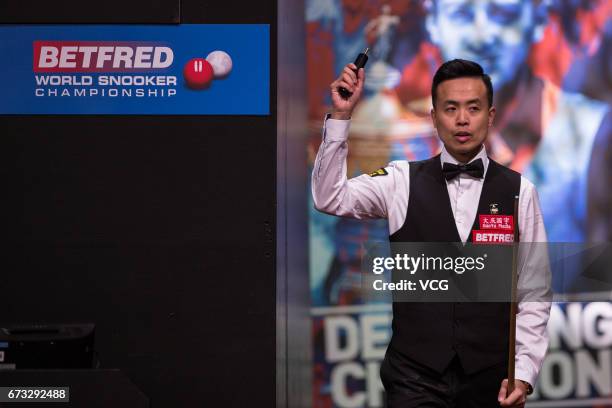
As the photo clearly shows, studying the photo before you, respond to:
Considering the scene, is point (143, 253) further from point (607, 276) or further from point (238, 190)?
point (607, 276)

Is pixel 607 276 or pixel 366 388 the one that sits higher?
pixel 607 276

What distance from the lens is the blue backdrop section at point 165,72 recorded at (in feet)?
11.9

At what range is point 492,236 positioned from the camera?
2621 mm

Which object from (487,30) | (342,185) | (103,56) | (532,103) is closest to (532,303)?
(342,185)

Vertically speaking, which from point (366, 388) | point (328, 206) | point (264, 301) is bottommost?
point (366, 388)

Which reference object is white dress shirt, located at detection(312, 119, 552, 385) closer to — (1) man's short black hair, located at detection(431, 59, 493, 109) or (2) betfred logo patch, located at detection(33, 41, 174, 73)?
(1) man's short black hair, located at detection(431, 59, 493, 109)

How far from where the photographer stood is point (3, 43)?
364cm

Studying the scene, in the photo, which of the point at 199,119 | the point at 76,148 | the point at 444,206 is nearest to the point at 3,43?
the point at 76,148

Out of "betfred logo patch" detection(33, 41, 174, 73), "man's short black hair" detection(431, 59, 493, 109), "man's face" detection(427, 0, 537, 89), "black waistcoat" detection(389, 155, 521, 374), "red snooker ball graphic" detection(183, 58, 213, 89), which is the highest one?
"man's face" detection(427, 0, 537, 89)

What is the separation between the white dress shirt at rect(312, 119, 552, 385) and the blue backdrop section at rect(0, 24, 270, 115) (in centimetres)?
109

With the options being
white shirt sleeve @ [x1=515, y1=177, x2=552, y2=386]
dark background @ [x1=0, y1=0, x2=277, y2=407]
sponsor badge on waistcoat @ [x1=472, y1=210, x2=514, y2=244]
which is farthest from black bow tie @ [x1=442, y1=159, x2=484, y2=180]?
dark background @ [x1=0, y1=0, x2=277, y2=407]

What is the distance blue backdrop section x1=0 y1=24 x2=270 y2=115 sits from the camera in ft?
11.9

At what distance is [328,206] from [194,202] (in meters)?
1.22

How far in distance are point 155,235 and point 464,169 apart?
151 cm
